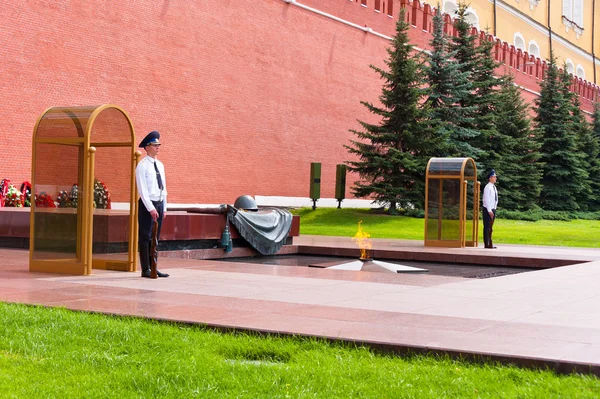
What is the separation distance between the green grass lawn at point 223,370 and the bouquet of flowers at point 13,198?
38.6 ft

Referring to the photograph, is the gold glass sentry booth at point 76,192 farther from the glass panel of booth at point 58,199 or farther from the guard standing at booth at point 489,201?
the guard standing at booth at point 489,201

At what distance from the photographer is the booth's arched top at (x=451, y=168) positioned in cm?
1495

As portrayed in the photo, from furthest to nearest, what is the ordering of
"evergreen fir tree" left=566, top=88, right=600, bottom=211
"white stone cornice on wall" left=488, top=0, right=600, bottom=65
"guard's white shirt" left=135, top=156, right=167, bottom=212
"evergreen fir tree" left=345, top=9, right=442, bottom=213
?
"white stone cornice on wall" left=488, top=0, right=600, bottom=65 → "evergreen fir tree" left=566, top=88, right=600, bottom=211 → "evergreen fir tree" left=345, top=9, right=442, bottom=213 → "guard's white shirt" left=135, top=156, right=167, bottom=212

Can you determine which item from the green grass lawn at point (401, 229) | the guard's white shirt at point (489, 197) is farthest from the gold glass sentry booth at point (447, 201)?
the green grass lawn at point (401, 229)

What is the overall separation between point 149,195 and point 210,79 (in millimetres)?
14750

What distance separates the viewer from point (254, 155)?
2412 cm

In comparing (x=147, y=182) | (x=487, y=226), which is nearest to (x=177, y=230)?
(x=147, y=182)

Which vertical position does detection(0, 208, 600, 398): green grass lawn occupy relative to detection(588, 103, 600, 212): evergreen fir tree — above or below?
below

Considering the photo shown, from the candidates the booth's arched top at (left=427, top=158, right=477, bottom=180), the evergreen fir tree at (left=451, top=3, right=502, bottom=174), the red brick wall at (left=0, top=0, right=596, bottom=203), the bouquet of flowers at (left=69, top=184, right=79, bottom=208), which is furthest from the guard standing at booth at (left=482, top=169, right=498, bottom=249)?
the evergreen fir tree at (left=451, top=3, right=502, bottom=174)

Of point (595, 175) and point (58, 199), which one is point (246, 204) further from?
point (595, 175)

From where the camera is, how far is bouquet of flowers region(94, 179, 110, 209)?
8586mm

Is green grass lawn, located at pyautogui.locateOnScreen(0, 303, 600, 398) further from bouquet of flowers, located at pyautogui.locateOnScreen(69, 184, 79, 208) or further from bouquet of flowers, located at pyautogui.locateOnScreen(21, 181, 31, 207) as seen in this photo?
bouquet of flowers, located at pyautogui.locateOnScreen(21, 181, 31, 207)

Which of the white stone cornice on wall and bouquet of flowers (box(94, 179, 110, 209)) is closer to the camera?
bouquet of flowers (box(94, 179, 110, 209))

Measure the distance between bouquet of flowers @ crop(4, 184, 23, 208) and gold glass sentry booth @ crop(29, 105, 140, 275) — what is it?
8.07 metres
